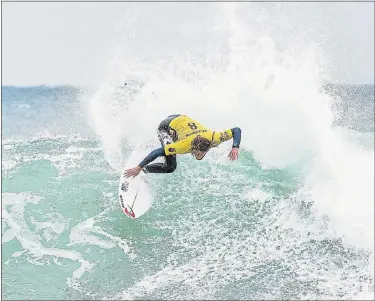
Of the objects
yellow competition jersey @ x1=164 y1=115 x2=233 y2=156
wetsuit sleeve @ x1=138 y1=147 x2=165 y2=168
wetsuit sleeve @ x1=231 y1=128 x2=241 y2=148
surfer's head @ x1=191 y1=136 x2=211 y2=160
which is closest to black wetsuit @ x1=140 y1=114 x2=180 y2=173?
yellow competition jersey @ x1=164 y1=115 x2=233 y2=156

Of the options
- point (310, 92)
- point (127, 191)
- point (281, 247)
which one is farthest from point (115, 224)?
point (310, 92)

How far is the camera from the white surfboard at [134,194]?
29.1 feet

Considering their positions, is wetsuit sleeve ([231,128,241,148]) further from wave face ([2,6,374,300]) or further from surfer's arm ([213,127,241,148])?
wave face ([2,6,374,300])

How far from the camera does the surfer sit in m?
7.25

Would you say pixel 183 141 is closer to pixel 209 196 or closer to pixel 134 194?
pixel 134 194

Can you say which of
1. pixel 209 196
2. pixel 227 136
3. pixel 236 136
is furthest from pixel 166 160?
pixel 209 196

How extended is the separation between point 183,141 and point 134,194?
2014mm

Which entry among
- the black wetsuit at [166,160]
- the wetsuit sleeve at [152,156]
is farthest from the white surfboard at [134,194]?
the wetsuit sleeve at [152,156]

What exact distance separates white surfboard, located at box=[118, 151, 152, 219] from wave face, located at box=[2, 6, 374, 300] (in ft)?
0.55

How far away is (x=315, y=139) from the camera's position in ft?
37.4

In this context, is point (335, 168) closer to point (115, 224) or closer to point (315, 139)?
point (315, 139)

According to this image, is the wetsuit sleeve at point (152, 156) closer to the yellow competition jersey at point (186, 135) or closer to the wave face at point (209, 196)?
the yellow competition jersey at point (186, 135)

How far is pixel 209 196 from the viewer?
9.59 metres

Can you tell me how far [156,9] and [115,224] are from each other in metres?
28.4
